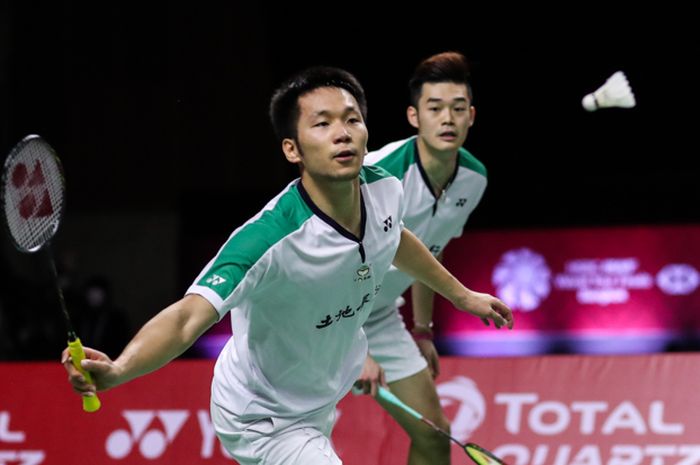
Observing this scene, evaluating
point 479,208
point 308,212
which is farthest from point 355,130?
point 479,208

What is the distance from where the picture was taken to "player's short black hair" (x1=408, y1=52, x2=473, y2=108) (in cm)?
534

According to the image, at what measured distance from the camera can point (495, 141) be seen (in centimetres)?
1121

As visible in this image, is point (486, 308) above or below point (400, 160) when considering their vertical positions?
below

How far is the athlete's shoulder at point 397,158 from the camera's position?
5.21m

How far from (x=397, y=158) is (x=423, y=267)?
976 mm

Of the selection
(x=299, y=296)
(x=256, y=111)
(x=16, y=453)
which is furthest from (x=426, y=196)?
(x=256, y=111)

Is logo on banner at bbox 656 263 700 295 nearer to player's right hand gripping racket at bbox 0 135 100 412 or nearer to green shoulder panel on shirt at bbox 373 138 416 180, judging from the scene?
green shoulder panel on shirt at bbox 373 138 416 180

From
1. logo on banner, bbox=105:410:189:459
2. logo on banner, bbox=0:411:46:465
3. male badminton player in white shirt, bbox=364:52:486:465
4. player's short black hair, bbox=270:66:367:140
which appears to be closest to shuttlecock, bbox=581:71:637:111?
male badminton player in white shirt, bbox=364:52:486:465

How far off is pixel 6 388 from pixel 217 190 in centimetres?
568

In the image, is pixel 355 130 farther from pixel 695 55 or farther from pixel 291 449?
pixel 695 55

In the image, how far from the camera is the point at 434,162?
5266mm

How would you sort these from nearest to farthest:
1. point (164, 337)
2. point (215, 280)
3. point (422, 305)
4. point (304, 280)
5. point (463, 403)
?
point (164, 337) → point (215, 280) → point (304, 280) → point (422, 305) → point (463, 403)

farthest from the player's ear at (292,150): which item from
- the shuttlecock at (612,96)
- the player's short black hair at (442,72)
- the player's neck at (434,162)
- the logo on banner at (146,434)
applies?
the logo on banner at (146,434)

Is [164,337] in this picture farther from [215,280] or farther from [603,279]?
[603,279]
